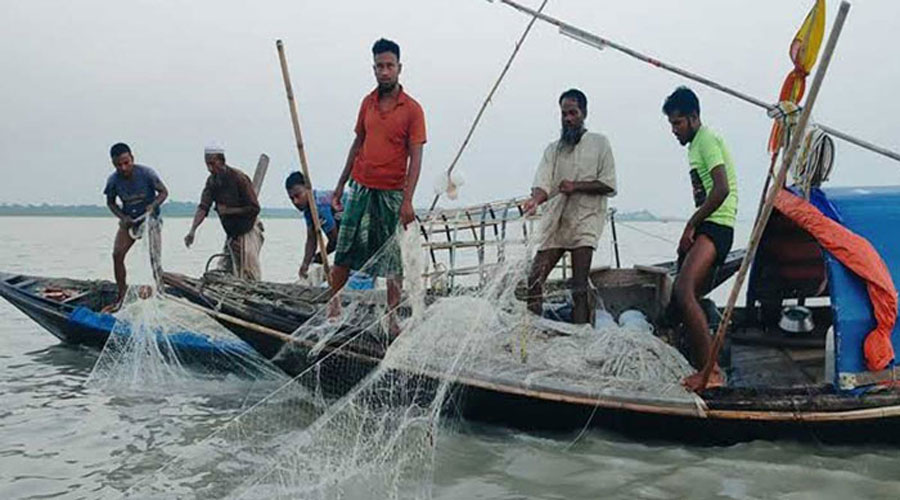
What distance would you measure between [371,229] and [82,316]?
4443 mm

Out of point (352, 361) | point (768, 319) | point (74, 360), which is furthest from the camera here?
point (74, 360)

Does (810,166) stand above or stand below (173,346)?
Answer: above

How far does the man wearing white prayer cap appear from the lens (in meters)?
7.81

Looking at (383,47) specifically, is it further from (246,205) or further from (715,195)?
(246,205)

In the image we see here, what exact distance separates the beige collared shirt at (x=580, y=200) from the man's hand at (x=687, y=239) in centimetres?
91

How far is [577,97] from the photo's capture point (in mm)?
5426

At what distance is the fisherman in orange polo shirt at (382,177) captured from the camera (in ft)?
16.6

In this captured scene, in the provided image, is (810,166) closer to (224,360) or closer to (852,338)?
(852,338)

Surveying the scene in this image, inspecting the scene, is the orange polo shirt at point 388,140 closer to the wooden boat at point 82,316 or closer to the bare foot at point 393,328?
the bare foot at point 393,328

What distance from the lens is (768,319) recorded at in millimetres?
6367

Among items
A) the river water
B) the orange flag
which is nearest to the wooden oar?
the river water

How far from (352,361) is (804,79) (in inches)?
155

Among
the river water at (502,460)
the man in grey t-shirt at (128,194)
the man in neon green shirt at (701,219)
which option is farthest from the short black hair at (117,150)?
the man in neon green shirt at (701,219)

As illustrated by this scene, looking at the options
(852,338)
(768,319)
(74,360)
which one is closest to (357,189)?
(852,338)
